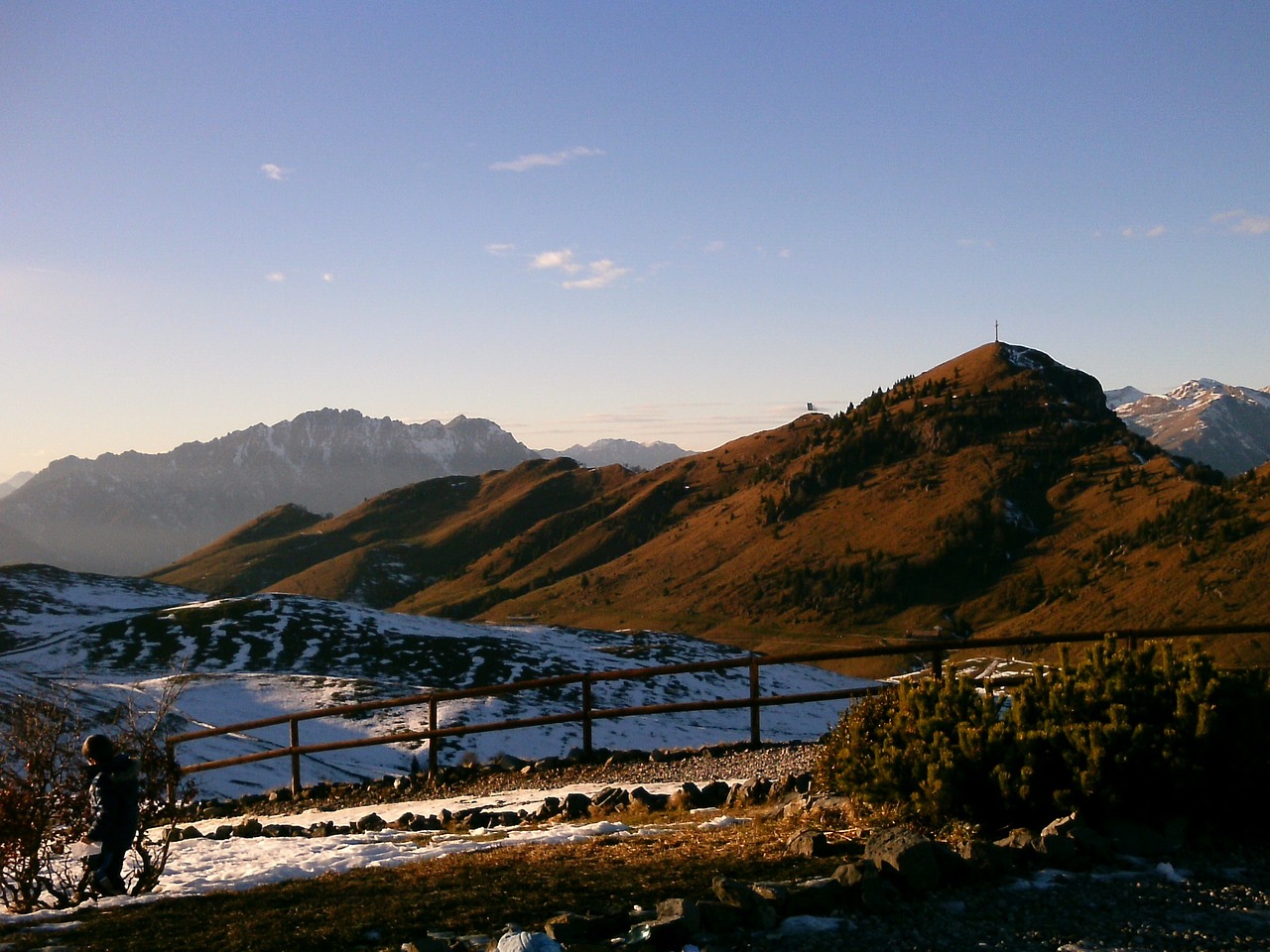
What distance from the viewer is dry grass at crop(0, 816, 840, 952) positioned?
7.80 metres

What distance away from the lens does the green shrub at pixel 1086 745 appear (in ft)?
29.2

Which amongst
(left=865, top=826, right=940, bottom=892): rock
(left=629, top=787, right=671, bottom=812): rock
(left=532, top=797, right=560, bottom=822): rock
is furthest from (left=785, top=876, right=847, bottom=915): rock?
(left=532, top=797, right=560, bottom=822): rock

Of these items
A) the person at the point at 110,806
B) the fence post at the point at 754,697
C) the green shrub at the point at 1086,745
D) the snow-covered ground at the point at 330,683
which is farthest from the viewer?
the fence post at the point at 754,697

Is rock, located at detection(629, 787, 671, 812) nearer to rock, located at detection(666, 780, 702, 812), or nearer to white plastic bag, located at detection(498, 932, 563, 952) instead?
rock, located at detection(666, 780, 702, 812)

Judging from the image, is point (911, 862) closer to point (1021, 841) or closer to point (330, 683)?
point (1021, 841)

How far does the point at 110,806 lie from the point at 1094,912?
715cm

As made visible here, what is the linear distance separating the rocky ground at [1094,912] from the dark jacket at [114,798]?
5088 mm

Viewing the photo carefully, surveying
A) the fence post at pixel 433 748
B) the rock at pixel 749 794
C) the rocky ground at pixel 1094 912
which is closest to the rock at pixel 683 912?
the rocky ground at pixel 1094 912

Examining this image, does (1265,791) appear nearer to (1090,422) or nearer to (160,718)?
(160,718)

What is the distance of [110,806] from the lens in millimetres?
9406

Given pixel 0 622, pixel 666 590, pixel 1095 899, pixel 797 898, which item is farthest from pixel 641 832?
pixel 666 590

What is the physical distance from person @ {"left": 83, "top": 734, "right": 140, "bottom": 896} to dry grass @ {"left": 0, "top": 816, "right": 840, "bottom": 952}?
42cm

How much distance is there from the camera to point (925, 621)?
14775cm

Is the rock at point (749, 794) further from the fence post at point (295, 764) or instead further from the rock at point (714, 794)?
the fence post at point (295, 764)
